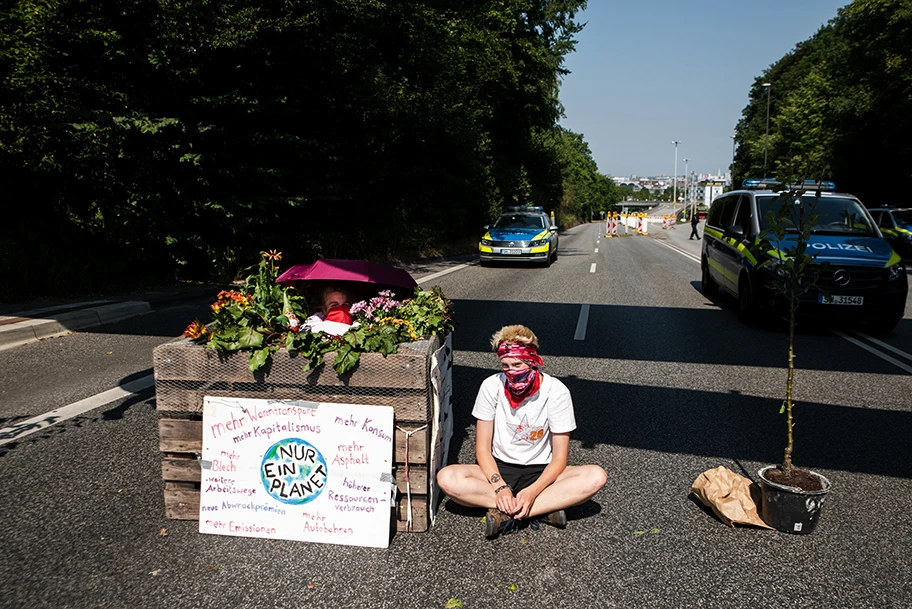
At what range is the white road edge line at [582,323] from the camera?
938cm

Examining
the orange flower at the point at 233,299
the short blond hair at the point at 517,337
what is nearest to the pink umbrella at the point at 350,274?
the orange flower at the point at 233,299

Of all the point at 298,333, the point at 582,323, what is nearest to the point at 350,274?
the point at 298,333

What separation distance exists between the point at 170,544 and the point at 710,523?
297cm

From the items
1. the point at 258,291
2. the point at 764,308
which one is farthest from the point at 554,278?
the point at 258,291

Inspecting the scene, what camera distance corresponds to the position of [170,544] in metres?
3.59

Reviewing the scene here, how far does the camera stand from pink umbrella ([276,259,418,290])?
5.30m

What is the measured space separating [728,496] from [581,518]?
84 centimetres

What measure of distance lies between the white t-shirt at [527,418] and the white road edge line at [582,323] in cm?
550

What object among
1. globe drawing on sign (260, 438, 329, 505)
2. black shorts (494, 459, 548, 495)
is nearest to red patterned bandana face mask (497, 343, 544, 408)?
black shorts (494, 459, 548, 495)

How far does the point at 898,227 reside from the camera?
74.3ft

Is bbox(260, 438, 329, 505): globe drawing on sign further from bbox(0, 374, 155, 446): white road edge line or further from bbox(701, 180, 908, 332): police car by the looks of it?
bbox(701, 180, 908, 332): police car

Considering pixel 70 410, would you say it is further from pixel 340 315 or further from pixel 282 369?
pixel 282 369

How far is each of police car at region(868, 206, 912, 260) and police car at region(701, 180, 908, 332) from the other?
13.0 m

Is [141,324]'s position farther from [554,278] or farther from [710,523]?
[554,278]
